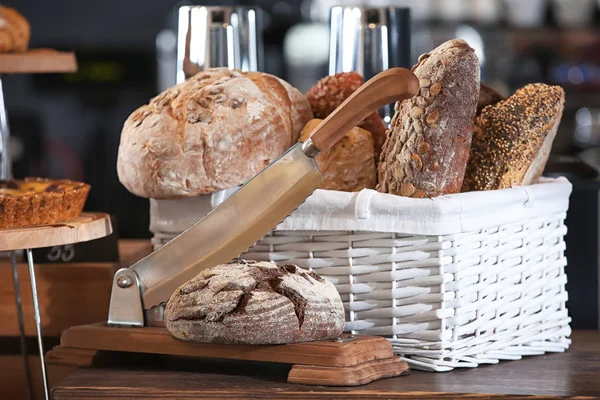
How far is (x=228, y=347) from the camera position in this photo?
114 cm

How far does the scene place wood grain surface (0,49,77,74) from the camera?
1.74 m

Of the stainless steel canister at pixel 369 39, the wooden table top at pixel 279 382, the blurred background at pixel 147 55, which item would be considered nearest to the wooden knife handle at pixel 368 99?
the wooden table top at pixel 279 382

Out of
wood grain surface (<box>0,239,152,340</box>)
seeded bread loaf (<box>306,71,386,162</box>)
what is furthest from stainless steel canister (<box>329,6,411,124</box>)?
wood grain surface (<box>0,239,152,340</box>)

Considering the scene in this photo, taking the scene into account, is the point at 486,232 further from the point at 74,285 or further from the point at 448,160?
the point at 74,285

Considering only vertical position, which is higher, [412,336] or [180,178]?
[180,178]

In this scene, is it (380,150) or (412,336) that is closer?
(412,336)

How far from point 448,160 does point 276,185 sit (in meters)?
0.22

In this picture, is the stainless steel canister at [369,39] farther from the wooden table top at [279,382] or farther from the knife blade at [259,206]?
the wooden table top at [279,382]

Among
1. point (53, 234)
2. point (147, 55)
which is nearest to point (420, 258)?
point (53, 234)

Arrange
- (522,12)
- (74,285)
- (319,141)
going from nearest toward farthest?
(319,141) → (74,285) → (522,12)

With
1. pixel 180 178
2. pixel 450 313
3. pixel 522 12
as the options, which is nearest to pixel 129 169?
pixel 180 178

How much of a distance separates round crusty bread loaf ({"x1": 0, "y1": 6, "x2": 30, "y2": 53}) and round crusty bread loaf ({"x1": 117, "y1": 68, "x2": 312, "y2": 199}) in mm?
647

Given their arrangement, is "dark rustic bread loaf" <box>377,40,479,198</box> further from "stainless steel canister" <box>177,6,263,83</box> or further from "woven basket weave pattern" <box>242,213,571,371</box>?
"stainless steel canister" <box>177,6,263,83</box>

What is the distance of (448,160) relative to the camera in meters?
1.20
